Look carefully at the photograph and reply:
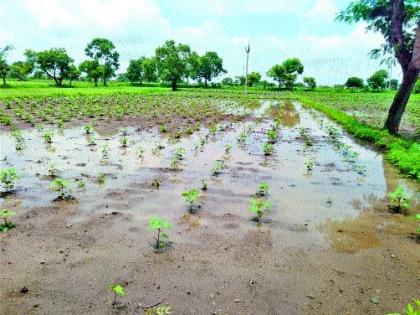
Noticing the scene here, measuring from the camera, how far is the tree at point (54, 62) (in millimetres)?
67938

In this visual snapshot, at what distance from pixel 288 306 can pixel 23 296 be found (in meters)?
3.00

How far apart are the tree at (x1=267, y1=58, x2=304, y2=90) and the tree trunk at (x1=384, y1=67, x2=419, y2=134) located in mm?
76083

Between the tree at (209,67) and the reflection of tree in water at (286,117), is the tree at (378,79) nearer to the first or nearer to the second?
the tree at (209,67)

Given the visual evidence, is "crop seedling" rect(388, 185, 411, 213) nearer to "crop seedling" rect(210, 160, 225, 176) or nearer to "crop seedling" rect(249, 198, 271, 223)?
"crop seedling" rect(249, 198, 271, 223)

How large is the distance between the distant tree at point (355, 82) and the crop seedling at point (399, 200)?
322ft

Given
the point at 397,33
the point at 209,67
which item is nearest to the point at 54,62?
the point at 209,67

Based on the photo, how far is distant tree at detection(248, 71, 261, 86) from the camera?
9725cm

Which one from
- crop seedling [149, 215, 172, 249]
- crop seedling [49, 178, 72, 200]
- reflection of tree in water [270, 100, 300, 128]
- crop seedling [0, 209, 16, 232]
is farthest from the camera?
reflection of tree in water [270, 100, 300, 128]

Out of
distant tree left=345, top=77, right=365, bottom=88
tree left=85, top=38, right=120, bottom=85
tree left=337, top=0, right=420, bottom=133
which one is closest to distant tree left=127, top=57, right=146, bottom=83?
tree left=85, top=38, right=120, bottom=85

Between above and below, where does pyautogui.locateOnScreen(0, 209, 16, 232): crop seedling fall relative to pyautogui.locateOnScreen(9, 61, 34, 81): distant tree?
above

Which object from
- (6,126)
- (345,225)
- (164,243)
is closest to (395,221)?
(345,225)

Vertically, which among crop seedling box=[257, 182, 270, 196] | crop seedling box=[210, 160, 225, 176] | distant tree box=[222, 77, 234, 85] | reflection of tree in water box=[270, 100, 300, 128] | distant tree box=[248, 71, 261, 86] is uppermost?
crop seedling box=[257, 182, 270, 196]

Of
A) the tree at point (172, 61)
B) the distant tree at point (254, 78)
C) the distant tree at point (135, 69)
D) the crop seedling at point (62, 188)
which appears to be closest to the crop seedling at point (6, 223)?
the crop seedling at point (62, 188)

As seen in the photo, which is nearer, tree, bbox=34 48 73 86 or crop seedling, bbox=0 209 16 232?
crop seedling, bbox=0 209 16 232
